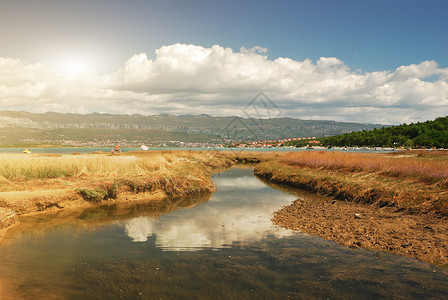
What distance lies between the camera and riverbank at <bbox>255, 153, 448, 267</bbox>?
10.2 metres

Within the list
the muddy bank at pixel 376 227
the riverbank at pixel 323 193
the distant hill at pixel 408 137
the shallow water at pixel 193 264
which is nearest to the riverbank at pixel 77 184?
the riverbank at pixel 323 193

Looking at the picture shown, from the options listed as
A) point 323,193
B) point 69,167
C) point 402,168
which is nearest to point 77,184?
point 69,167

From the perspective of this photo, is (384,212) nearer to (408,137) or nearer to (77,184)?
(77,184)

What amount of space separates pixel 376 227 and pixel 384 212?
133 inches

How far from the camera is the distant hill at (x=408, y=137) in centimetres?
11400

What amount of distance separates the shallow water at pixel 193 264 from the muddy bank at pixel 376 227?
0.82 meters

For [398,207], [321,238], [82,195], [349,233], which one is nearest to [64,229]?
[82,195]

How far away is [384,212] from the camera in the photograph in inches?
576

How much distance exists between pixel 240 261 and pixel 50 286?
5737mm

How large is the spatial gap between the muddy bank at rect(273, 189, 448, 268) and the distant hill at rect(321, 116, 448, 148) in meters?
121

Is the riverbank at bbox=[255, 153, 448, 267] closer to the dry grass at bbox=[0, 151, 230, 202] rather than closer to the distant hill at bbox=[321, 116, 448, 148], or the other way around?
the dry grass at bbox=[0, 151, 230, 202]

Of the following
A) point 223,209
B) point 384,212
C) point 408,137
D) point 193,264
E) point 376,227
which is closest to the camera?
point 193,264

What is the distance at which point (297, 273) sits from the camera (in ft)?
26.3

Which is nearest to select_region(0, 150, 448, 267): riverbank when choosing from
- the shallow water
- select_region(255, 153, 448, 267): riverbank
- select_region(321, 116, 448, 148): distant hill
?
select_region(255, 153, 448, 267): riverbank
